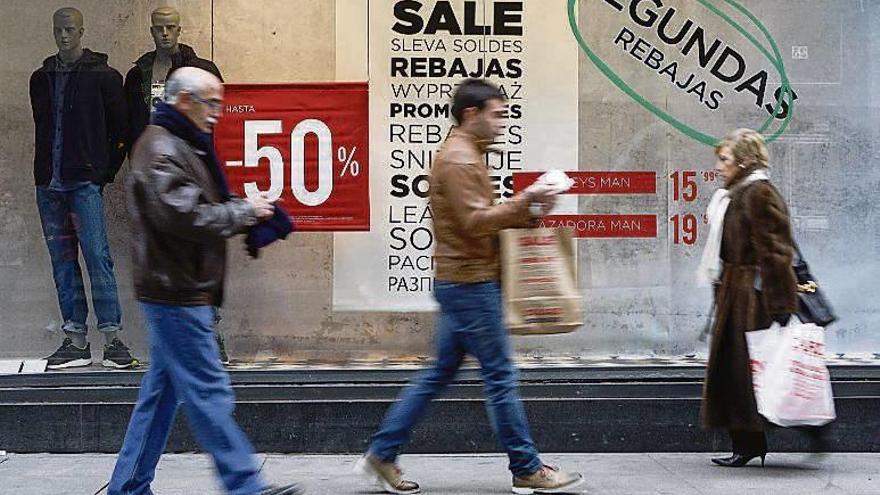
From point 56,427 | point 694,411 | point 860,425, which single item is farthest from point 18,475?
point 860,425

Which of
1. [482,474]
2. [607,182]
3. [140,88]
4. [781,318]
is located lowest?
[482,474]

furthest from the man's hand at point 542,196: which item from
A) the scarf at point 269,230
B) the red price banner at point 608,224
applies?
the red price banner at point 608,224

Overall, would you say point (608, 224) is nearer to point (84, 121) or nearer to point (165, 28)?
point (165, 28)

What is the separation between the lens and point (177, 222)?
5402mm

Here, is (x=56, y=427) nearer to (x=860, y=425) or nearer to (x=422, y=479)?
(x=422, y=479)

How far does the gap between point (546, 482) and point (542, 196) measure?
1.35 m

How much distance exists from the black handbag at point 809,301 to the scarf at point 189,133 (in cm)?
305

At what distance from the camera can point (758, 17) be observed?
838 cm

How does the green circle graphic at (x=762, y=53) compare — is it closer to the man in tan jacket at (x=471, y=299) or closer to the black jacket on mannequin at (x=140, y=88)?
the man in tan jacket at (x=471, y=299)

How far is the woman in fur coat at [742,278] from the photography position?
699 cm

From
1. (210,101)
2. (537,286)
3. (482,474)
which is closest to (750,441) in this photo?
(482,474)

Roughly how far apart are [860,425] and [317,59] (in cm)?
370

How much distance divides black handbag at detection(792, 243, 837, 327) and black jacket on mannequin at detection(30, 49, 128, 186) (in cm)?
383

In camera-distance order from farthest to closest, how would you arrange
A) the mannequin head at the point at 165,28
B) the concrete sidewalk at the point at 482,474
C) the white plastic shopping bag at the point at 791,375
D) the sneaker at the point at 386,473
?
1. the mannequin head at the point at 165,28
2. the white plastic shopping bag at the point at 791,375
3. the concrete sidewalk at the point at 482,474
4. the sneaker at the point at 386,473
